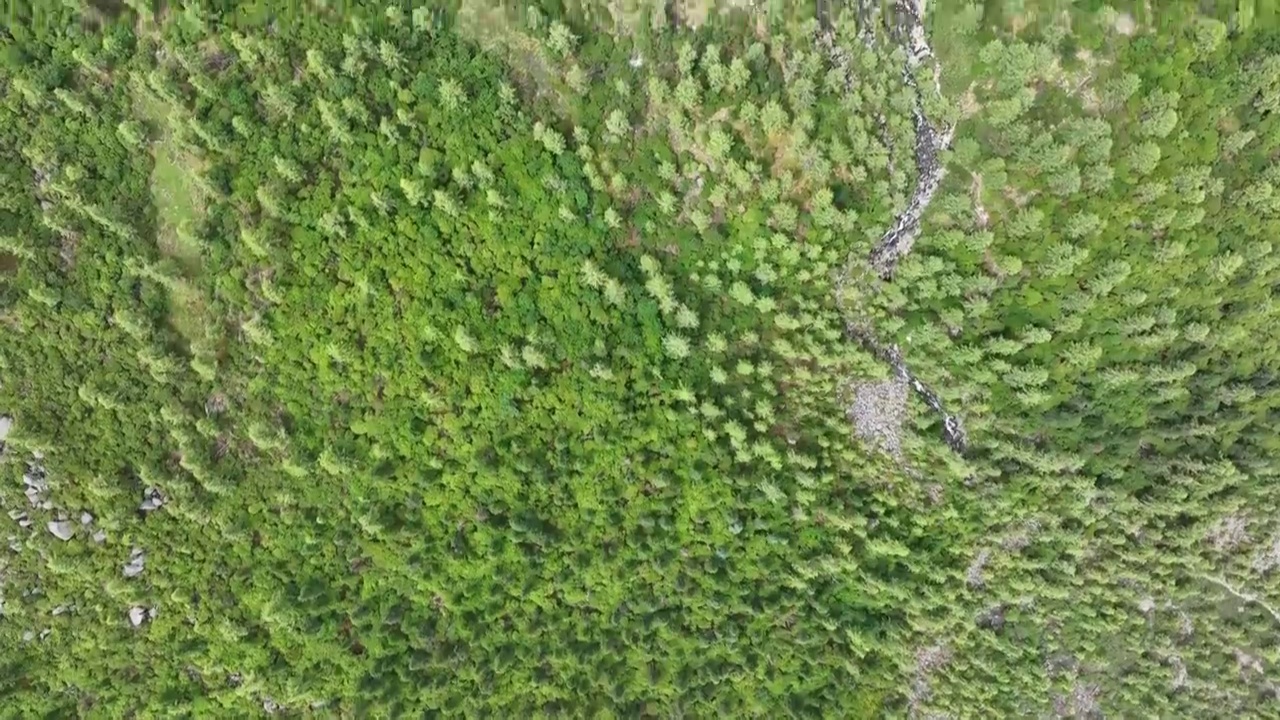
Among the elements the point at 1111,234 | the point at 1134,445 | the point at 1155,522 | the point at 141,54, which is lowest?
the point at 141,54

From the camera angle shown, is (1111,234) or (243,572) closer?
(1111,234)

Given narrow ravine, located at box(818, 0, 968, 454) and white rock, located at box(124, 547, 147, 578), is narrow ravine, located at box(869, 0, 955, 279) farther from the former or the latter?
white rock, located at box(124, 547, 147, 578)

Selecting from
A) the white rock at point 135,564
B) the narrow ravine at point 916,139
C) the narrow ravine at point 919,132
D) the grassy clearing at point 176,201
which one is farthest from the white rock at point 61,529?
the narrow ravine at point 919,132

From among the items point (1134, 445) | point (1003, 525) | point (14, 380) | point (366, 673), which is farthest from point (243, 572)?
point (1134, 445)

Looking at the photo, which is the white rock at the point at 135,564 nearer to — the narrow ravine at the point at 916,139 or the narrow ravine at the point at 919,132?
the narrow ravine at the point at 916,139

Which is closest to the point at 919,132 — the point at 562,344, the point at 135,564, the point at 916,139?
the point at 916,139

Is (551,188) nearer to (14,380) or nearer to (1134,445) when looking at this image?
(14,380)
